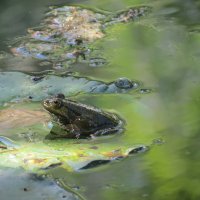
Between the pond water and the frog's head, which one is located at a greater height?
the frog's head

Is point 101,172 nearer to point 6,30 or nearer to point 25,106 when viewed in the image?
point 25,106

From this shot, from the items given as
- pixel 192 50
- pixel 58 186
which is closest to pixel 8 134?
pixel 58 186

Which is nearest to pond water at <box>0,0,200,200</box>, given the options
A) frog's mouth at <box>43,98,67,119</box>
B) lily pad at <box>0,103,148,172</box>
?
lily pad at <box>0,103,148,172</box>

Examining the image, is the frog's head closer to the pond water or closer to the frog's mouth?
the frog's mouth

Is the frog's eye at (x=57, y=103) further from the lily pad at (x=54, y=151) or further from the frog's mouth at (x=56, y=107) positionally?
the lily pad at (x=54, y=151)

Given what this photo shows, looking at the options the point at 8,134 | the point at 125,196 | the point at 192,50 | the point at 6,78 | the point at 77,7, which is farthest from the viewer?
the point at 77,7

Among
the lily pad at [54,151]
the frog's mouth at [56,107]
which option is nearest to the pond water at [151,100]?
the lily pad at [54,151]

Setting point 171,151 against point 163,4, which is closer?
point 171,151
